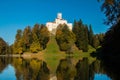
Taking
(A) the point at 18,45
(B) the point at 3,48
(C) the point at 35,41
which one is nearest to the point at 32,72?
(C) the point at 35,41

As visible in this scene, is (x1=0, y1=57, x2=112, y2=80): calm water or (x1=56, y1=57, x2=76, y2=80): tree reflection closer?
(x1=56, y1=57, x2=76, y2=80): tree reflection

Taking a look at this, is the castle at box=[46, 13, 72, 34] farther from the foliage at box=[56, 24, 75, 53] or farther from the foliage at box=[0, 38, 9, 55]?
the foliage at box=[56, 24, 75, 53]

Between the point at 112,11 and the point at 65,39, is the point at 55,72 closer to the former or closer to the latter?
the point at 112,11

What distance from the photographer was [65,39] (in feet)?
447

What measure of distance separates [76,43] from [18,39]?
88.5 feet

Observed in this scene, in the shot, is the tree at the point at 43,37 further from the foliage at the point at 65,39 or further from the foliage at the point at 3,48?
the foliage at the point at 3,48

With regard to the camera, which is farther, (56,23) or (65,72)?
(56,23)

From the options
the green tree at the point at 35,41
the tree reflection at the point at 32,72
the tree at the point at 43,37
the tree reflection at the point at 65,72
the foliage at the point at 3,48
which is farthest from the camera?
the foliage at the point at 3,48

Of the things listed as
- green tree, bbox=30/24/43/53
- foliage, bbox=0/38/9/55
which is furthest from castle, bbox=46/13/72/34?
green tree, bbox=30/24/43/53

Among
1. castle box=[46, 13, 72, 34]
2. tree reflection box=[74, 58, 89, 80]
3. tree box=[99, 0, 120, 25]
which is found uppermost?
castle box=[46, 13, 72, 34]

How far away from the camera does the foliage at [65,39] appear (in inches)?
5179

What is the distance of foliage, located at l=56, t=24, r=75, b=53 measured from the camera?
132 metres

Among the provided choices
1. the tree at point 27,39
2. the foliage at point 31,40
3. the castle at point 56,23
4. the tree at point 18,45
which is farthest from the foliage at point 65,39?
the castle at point 56,23

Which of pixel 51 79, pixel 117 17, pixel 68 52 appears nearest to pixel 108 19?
pixel 117 17
